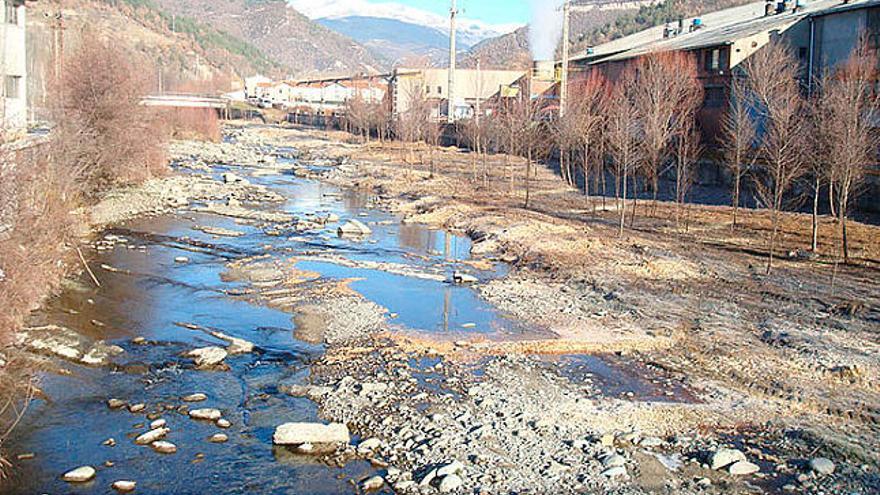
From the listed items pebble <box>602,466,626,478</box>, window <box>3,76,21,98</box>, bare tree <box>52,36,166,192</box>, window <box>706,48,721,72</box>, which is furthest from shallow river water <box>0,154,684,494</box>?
window <box>706,48,721,72</box>

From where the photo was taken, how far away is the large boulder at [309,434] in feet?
39.3

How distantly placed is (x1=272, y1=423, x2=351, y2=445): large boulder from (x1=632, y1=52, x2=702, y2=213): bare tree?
63.7 ft

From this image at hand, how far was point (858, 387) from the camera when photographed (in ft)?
46.1

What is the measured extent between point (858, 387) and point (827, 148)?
40.2ft

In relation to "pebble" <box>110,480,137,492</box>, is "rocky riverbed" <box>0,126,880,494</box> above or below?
above

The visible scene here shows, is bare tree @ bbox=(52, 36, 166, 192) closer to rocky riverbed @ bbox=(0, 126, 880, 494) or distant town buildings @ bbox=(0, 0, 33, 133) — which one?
distant town buildings @ bbox=(0, 0, 33, 133)

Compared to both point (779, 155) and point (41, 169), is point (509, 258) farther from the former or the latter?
point (41, 169)

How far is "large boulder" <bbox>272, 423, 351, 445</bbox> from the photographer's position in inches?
472

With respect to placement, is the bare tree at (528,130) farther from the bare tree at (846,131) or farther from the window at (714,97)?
the bare tree at (846,131)

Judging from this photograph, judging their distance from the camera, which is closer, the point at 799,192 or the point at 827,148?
the point at 827,148

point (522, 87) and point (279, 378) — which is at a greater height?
point (522, 87)

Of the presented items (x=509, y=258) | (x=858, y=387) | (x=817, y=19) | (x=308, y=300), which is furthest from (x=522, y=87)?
(x=858, y=387)

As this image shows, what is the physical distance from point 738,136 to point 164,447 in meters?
21.3

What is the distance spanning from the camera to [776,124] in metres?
24.4
